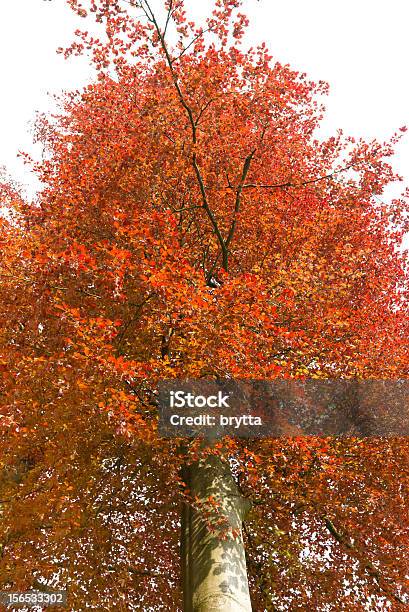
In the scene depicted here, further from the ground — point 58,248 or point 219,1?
point 219,1

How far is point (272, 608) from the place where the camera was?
507 inches

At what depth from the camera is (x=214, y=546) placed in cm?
916

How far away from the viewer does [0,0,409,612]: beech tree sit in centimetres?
944

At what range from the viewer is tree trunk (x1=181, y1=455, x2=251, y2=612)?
336 inches

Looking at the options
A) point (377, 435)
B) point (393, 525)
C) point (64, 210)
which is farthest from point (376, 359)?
point (64, 210)

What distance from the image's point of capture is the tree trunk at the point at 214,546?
8523 millimetres

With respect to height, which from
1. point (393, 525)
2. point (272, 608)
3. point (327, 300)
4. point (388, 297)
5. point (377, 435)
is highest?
point (388, 297)

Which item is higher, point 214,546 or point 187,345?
point 187,345

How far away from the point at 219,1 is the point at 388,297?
9.88 m

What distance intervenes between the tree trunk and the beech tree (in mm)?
43

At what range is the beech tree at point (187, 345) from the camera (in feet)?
31.0

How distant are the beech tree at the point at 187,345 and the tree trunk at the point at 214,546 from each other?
43mm

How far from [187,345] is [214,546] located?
3.65 m

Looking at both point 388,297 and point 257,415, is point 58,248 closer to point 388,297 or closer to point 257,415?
point 257,415
